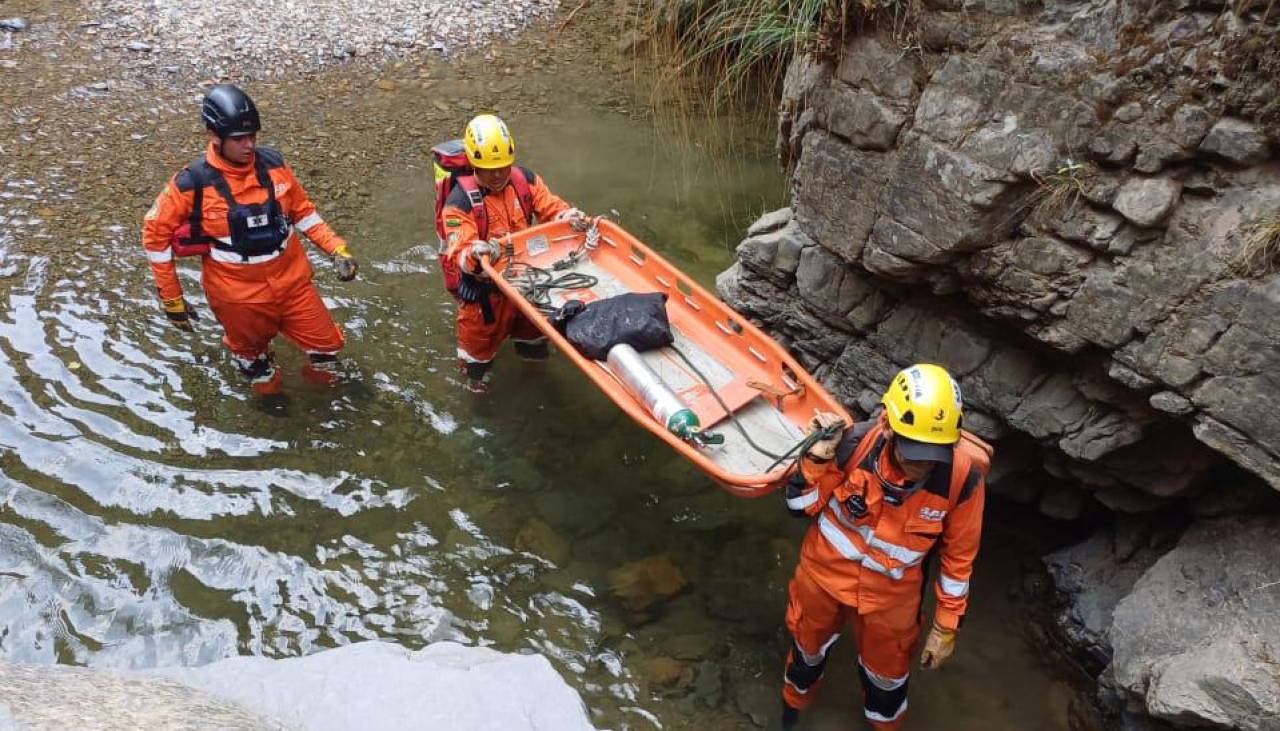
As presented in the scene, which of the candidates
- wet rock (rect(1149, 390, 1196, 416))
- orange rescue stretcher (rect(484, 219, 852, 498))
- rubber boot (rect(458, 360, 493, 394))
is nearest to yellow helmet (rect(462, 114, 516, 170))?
orange rescue stretcher (rect(484, 219, 852, 498))

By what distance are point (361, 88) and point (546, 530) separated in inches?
236

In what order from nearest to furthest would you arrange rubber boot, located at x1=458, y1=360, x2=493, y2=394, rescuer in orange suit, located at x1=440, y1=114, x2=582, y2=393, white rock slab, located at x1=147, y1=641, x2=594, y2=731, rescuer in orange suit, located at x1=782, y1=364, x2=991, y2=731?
white rock slab, located at x1=147, y1=641, x2=594, y2=731 → rescuer in orange suit, located at x1=782, y1=364, x2=991, y2=731 → rescuer in orange suit, located at x1=440, y1=114, x2=582, y2=393 → rubber boot, located at x1=458, y1=360, x2=493, y2=394

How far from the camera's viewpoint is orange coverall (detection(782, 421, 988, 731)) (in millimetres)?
3393

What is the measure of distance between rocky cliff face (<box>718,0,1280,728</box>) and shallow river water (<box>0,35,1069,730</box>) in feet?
3.15

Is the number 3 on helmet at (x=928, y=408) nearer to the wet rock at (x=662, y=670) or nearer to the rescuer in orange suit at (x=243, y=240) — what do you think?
the wet rock at (x=662, y=670)

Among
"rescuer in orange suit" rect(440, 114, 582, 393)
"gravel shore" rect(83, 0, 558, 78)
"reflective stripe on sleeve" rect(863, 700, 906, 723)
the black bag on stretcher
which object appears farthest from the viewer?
"gravel shore" rect(83, 0, 558, 78)

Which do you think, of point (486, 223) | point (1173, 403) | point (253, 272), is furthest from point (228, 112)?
point (1173, 403)

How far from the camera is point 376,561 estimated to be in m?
4.73

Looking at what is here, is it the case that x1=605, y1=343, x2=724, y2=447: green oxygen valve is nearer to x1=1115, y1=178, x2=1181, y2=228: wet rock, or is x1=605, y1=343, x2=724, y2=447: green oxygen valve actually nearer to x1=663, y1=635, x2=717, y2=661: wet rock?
x1=663, y1=635, x2=717, y2=661: wet rock

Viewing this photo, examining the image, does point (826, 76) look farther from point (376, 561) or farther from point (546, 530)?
point (376, 561)

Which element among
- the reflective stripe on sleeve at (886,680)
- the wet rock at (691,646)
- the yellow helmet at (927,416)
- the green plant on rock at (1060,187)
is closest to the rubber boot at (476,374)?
the wet rock at (691,646)

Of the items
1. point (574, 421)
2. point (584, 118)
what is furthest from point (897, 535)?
point (584, 118)

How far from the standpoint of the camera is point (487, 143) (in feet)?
16.1

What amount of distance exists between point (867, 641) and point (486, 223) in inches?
128
